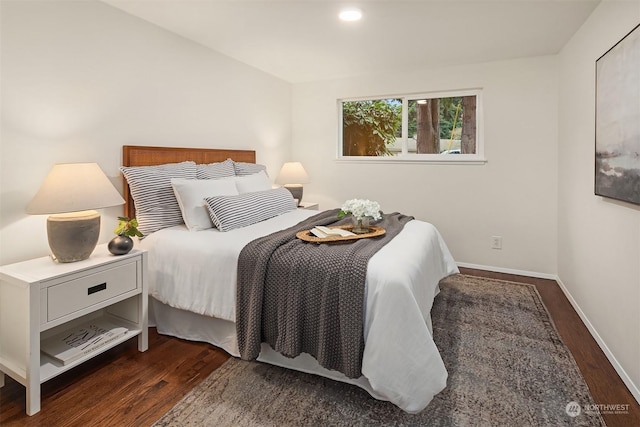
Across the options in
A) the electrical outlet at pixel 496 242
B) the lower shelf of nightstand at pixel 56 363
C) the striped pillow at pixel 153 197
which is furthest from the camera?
the electrical outlet at pixel 496 242

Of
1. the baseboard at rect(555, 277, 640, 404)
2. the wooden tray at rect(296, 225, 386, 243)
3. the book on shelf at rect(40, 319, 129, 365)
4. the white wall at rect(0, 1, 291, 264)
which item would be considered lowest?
the baseboard at rect(555, 277, 640, 404)

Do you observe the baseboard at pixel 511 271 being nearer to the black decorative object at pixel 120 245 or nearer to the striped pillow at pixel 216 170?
the striped pillow at pixel 216 170

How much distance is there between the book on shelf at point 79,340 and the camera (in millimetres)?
1872

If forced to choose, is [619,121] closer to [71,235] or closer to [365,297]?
[365,297]

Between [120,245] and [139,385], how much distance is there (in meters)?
0.78

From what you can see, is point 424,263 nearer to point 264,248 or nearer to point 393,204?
point 264,248

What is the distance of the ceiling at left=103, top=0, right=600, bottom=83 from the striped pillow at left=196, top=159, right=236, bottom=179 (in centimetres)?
110

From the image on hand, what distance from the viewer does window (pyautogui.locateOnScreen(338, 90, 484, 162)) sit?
157 inches

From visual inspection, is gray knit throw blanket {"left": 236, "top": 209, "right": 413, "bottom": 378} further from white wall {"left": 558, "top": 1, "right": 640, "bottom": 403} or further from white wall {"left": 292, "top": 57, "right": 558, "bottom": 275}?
white wall {"left": 292, "top": 57, "right": 558, "bottom": 275}

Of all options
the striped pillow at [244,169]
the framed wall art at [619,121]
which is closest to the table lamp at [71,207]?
the striped pillow at [244,169]

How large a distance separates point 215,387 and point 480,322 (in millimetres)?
1899

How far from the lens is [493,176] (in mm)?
3812

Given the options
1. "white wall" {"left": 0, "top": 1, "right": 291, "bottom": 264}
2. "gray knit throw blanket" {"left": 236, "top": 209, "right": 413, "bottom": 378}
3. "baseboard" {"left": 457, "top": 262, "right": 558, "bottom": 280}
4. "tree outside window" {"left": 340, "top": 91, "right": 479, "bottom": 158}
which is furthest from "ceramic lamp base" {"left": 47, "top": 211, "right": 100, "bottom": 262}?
"baseboard" {"left": 457, "top": 262, "right": 558, "bottom": 280}

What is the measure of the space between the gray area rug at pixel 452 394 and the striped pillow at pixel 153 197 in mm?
1142
